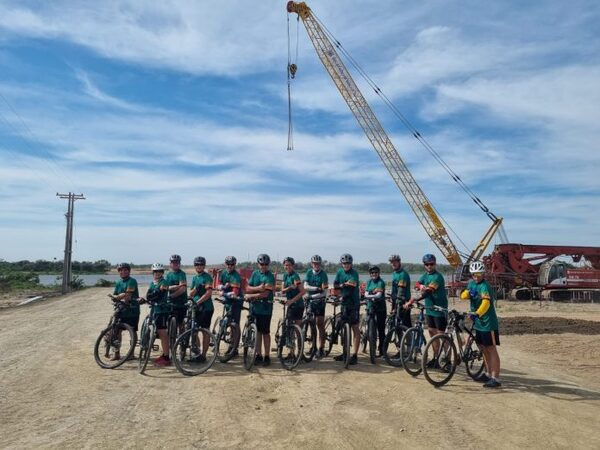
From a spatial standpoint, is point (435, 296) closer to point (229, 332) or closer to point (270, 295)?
point (270, 295)

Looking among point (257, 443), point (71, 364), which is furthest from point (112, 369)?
point (257, 443)

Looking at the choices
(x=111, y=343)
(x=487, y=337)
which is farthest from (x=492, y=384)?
(x=111, y=343)

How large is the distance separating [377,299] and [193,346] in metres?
3.46

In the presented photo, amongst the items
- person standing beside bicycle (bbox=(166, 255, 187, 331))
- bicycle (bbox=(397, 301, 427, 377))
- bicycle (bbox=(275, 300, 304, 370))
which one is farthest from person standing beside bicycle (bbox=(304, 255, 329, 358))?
person standing beside bicycle (bbox=(166, 255, 187, 331))

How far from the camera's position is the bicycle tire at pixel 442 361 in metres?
7.09

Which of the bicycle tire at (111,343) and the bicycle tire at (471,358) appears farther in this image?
the bicycle tire at (111,343)

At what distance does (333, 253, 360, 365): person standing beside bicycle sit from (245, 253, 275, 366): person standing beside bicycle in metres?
1.35

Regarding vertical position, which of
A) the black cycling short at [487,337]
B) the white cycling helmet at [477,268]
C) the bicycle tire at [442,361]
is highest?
the white cycling helmet at [477,268]

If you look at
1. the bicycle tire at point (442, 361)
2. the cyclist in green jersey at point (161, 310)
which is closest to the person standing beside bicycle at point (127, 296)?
the cyclist in green jersey at point (161, 310)

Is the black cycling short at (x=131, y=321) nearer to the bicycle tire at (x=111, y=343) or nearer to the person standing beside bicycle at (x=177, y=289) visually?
the bicycle tire at (x=111, y=343)

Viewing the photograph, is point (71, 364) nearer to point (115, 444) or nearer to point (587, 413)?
point (115, 444)

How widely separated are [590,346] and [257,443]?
10.5 metres

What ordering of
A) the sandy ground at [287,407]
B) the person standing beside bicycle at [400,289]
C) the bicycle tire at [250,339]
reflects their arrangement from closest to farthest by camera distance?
the sandy ground at [287,407] → the bicycle tire at [250,339] → the person standing beside bicycle at [400,289]

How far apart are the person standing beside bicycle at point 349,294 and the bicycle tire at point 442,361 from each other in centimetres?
144
